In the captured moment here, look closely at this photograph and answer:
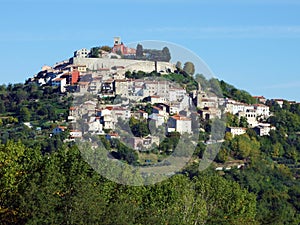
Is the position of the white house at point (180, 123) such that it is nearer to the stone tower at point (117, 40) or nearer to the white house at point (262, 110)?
the stone tower at point (117, 40)

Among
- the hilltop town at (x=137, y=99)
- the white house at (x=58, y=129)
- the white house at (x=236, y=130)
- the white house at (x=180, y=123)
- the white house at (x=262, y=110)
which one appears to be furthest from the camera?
the white house at (x=262, y=110)

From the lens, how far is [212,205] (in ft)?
68.2

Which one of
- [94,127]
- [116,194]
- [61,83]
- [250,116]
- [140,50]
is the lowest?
[116,194]

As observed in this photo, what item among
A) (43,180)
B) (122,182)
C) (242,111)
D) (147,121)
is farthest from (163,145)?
(242,111)

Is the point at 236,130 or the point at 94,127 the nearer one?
the point at 94,127

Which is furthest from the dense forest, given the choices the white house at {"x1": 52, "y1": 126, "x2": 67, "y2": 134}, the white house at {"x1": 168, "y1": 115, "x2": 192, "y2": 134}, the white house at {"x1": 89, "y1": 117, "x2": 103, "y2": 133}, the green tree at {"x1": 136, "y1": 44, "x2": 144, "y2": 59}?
the white house at {"x1": 89, "y1": 117, "x2": 103, "y2": 133}

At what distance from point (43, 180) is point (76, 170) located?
220 cm

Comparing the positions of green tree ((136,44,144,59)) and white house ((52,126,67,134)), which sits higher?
green tree ((136,44,144,59))

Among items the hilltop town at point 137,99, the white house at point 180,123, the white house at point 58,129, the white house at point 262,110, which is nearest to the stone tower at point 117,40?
the hilltop town at point 137,99

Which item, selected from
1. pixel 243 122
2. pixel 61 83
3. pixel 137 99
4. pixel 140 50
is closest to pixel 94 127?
pixel 137 99

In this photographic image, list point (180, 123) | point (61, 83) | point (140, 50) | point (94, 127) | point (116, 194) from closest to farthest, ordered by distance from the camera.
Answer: point (140, 50) → point (116, 194) → point (180, 123) → point (94, 127) → point (61, 83)

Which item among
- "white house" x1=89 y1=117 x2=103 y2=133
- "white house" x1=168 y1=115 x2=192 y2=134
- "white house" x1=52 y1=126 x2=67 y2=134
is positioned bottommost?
"white house" x1=168 y1=115 x2=192 y2=134

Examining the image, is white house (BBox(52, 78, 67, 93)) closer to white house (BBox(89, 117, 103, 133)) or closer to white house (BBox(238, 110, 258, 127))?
white house (BBox(238, 110, 258, 127))

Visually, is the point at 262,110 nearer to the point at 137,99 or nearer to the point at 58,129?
the point at 58,129
